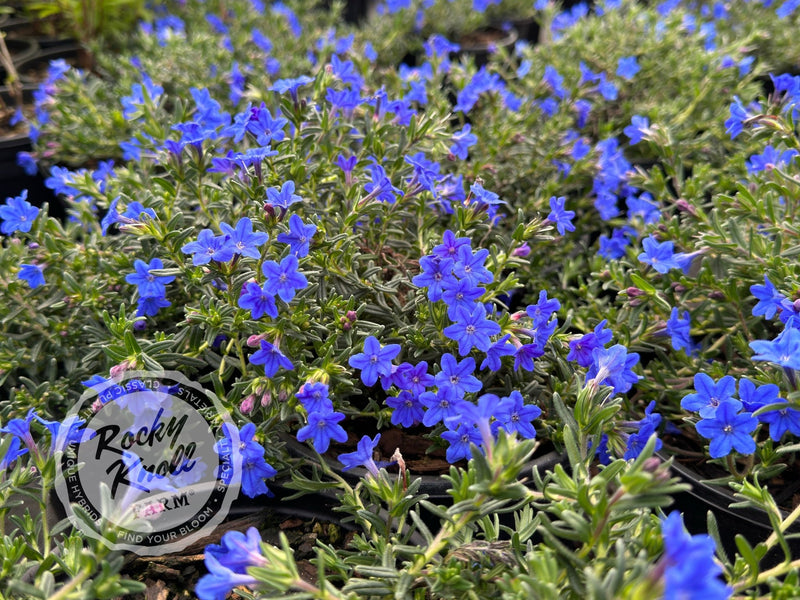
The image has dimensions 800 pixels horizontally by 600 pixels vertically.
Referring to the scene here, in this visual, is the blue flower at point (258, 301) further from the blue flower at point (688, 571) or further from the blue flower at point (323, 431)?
the blue flower at point (688, 571)

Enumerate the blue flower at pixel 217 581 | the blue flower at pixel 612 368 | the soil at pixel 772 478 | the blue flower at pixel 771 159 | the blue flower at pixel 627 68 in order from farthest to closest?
the blue flower at pixel 627 68 < the blue flower at pixel 771 159 < the soil at pixel 772 478 < the blue flower at pixel 612 368 < the blue flower at pixel 217 581

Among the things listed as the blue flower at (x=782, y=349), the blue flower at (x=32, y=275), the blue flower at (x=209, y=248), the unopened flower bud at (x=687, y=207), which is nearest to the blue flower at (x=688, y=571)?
the blue flower at (x=782, y=349)

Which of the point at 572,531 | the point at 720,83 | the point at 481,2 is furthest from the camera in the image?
the point at 481,2

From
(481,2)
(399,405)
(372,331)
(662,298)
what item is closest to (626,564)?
(399,405)

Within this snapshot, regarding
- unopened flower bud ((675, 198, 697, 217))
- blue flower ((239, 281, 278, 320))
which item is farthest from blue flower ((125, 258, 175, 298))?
unopened flower bud ((675, 198, 697, 217))

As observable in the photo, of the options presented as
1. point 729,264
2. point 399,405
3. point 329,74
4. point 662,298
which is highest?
point 329,74

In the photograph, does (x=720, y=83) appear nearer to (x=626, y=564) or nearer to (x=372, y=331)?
(x=372, y=331)
